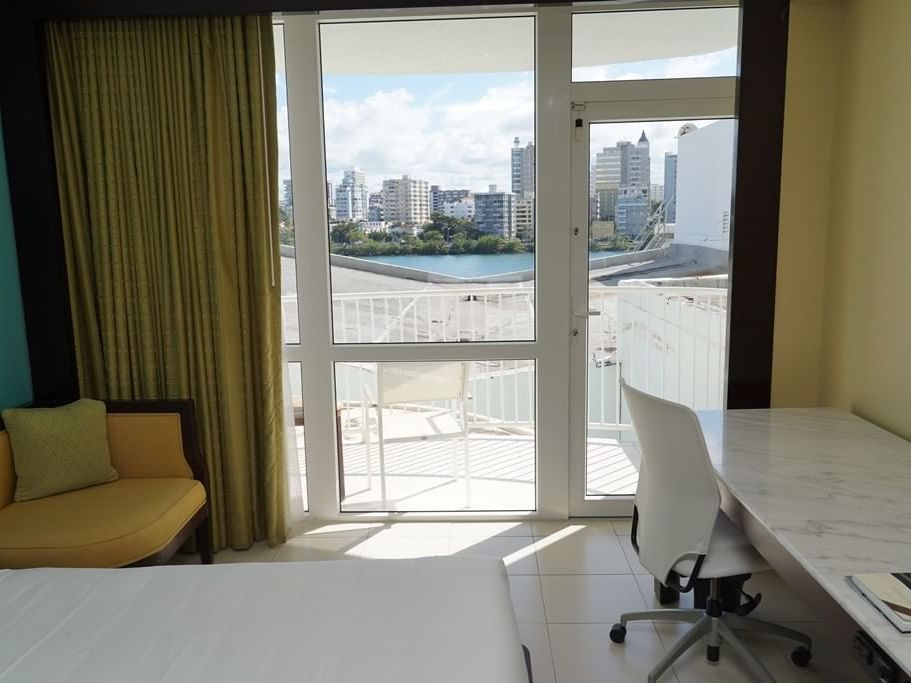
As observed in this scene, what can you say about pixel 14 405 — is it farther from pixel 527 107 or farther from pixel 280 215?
pixel 527 107

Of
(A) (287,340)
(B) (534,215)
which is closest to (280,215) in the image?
(A) (287,340)

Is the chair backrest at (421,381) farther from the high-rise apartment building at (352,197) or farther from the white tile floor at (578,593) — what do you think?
the high-rise apartment building at (352,197)

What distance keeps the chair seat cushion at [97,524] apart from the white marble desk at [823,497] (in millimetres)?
2063

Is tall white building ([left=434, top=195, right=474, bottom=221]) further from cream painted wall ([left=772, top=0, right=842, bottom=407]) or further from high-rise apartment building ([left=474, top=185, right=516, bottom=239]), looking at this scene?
cream painted wall ([left=772, top=0, right=842, bottom=407])

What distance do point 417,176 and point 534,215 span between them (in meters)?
0.64

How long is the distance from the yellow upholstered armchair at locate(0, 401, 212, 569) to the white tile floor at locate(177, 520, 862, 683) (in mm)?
549

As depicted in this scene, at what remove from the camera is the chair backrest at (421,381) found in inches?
139

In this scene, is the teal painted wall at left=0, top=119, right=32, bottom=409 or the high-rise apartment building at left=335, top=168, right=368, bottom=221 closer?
the teal painted wall at left=0, top=119, right=32, bottom=409

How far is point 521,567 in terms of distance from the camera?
3.03 m

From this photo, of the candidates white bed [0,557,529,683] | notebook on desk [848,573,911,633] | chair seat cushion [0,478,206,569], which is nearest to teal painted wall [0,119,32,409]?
chair seat cushion [0,478,206,569]

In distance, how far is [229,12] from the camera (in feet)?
9.40

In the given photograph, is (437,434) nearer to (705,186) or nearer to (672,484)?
(672,484)

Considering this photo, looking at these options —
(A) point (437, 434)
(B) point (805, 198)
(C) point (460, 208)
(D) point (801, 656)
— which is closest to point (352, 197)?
(C) point (460, 208)

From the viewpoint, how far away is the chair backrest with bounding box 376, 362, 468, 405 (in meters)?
3.52
